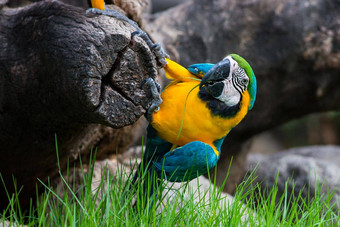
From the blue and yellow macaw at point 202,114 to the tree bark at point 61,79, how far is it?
0.29 feet

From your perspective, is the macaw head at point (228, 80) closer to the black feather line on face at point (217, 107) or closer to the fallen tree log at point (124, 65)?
the black feather line on face at point (217, 107)

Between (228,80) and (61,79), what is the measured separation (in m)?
0.49

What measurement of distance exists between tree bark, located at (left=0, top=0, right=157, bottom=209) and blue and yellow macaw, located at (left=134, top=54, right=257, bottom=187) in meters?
0.09

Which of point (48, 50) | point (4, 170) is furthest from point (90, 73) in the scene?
point (4, 170)

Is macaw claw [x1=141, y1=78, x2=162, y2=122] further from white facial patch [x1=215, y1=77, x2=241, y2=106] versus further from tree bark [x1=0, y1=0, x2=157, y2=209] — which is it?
white facial patch [x1=215, y1=77, x2=241, y2=106]

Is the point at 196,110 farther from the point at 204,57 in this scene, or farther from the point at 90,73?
the point at 204,57

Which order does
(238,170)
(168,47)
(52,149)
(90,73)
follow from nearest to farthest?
1. (90,73)
2. (52,149)
3. (168,47)
4. (238,170)

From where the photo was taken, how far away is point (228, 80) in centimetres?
124

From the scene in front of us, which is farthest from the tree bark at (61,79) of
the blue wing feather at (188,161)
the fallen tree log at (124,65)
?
the blue wing feather at (188,161)

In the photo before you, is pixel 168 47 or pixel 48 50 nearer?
pixel 48 50

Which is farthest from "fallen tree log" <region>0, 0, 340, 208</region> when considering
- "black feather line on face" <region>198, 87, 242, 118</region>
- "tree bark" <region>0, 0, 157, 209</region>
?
"black feather line on face" <region>198, 87, 242, 118</region>

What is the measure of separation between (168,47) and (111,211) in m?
1.41

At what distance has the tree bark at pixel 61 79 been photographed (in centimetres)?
124

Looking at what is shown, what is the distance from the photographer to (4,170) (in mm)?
1733
